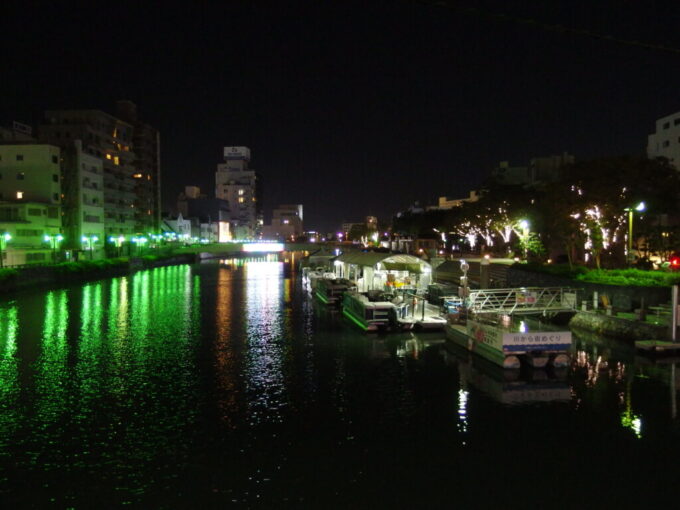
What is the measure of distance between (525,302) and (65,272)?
54.3 meters

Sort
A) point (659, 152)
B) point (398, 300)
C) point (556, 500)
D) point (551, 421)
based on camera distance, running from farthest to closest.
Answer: point (659, 152) → point (398, 300) → point (551, 421) → point (556, 500)

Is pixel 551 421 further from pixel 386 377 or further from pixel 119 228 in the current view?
pixel 119 228

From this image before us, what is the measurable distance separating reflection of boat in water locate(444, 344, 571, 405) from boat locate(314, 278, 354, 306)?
69.6ft

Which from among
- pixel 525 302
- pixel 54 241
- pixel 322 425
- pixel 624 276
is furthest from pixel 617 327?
pixel 54 241

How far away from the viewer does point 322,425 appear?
1733 centimetres

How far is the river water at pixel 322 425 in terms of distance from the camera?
13.1 meters

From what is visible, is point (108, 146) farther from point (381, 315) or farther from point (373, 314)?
point (381, 315)

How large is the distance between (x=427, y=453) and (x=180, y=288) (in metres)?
51.1

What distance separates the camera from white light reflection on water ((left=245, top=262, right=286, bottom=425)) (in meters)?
19.1

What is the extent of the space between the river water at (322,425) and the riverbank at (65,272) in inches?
982

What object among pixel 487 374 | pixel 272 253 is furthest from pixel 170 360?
pixel 272 253

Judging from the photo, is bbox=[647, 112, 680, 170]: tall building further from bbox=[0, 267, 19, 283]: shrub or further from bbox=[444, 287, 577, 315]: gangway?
bbox=[0, 267, 19, 283]: shrub

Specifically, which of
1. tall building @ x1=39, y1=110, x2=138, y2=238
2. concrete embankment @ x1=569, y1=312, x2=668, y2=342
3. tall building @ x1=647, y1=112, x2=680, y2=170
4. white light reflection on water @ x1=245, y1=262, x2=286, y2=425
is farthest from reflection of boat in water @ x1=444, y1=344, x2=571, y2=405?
tall building @ x1=39, y1=110, x2=138, y2=238

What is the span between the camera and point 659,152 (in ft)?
258
